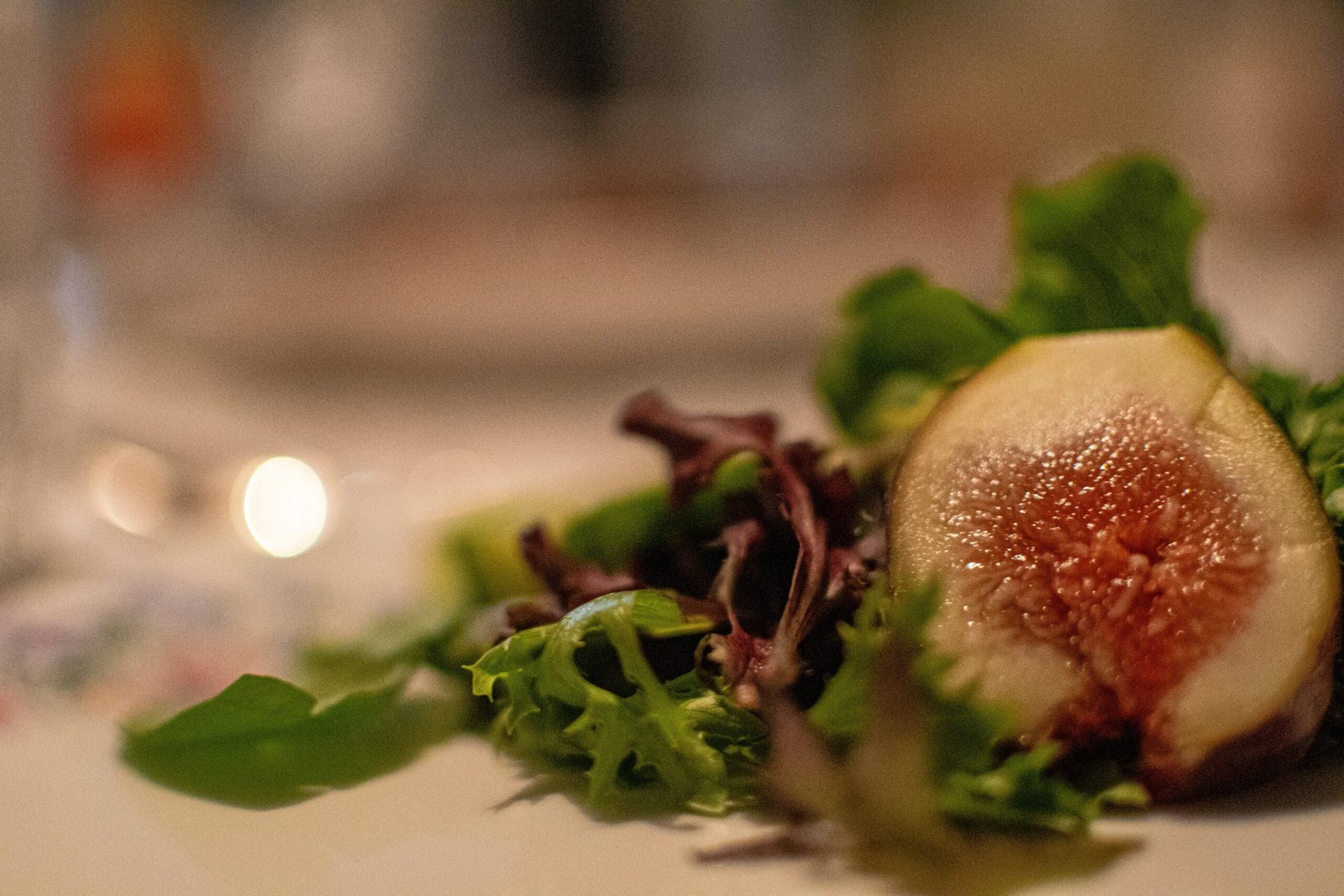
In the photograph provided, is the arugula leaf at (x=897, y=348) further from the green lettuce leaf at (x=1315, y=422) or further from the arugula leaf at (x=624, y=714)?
the arugula leaf at (x=624, y=714)

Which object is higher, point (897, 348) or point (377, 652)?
point (897, 348)

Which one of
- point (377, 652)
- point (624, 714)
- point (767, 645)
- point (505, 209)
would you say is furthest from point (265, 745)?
point (505, 209)

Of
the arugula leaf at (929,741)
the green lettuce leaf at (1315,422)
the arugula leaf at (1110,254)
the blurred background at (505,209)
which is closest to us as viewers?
the arugula leaf at (929,741)

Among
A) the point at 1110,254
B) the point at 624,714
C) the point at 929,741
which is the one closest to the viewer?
the point at 929,741

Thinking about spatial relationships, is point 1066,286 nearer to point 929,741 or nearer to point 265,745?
point 929,741

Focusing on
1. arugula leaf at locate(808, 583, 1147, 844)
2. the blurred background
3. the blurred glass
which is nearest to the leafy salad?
arugula leaf at locate(808, 583, 1147, 844)

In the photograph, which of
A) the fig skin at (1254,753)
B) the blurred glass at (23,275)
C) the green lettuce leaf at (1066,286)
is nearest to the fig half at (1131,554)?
the fig skin at (1254,753)

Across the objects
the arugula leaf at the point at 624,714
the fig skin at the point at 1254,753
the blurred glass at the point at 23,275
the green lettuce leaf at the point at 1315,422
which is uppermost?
the blurred glass at the point at 23,275
